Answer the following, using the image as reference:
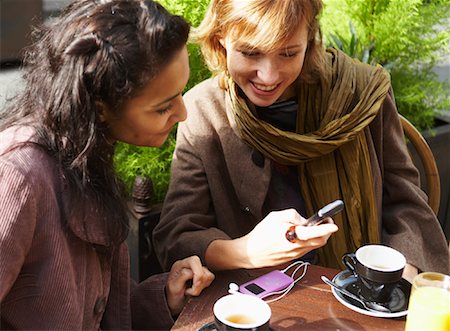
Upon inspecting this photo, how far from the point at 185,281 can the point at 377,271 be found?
0.44m

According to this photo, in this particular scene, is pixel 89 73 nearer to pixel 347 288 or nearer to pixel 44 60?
pixel 44 60

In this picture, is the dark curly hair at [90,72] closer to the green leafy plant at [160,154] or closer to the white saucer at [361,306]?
the white saucer at [361,306]

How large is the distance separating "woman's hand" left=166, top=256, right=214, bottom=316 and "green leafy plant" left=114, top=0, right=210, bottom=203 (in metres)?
0.70

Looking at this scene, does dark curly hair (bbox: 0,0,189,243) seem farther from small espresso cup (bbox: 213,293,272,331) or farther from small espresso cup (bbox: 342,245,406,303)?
small espresso cup (bbox: 342,245,406,303)

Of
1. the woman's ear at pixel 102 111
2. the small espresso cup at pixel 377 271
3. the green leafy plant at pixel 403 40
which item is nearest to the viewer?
the woman's ear at pixel 102 111

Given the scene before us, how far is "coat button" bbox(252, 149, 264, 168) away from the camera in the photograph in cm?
180

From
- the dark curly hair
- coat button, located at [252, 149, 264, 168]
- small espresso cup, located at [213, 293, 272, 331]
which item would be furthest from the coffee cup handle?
the dark curly hair

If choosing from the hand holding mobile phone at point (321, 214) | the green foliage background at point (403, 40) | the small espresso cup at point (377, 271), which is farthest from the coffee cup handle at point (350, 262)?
the green foliage background at point (403, 40)

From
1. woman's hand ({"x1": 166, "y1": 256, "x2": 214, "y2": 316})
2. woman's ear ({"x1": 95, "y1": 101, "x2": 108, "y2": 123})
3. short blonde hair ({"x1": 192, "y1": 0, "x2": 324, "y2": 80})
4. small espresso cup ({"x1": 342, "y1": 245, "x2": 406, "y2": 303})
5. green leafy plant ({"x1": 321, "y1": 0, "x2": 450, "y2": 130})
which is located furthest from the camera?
green leafy plant ({"x1": 321, "y1": 0, "x2": 450, "y2": 130})

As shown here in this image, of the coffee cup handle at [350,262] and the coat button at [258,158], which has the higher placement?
the coat button at [258,158]

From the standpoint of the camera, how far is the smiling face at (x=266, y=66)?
1649 millimetres

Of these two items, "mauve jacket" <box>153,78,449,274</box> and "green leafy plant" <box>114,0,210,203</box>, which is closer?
"mauve jacket" <box>153,78,449,274</box>

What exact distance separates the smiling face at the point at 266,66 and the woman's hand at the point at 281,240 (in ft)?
1.33

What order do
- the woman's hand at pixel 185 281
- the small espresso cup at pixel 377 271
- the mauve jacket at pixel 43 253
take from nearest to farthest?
the mauve jacket at pixel 43 253, the small espresso cup at pixel 377 271, the woman's hand at pixel 185 281
